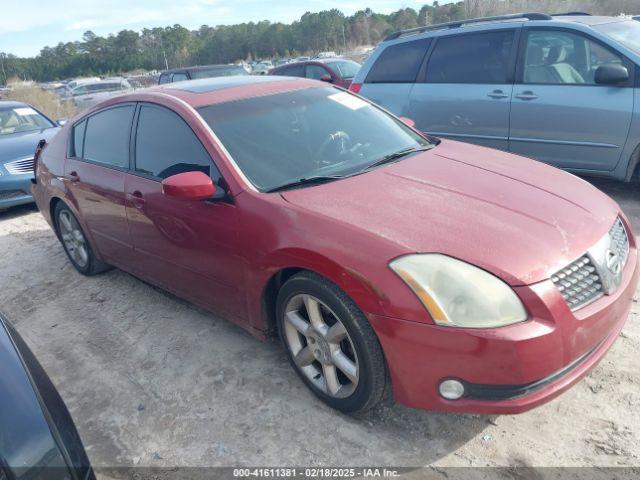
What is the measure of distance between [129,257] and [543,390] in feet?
9.59

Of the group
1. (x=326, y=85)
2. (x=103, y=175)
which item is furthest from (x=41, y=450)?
(x=326, y=85)

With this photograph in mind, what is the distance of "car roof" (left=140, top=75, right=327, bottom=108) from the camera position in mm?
3352

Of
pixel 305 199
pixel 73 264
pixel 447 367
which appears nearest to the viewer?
pixel 447 367

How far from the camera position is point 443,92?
5.82m

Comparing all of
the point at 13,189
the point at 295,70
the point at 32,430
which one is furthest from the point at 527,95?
the point at 295,70

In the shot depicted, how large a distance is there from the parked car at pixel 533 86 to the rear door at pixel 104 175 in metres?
3.39

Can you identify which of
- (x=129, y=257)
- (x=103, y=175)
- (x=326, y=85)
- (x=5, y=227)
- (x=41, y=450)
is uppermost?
(x=326, y=85)

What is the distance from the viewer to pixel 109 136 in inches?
155

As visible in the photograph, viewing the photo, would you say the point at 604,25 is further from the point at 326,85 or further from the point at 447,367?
the point at 447,367

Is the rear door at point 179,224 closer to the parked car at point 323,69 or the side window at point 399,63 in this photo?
the side window at point 399,63

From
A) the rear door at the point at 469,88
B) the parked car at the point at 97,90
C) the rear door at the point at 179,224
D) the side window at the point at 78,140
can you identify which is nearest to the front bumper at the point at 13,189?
the side window at the point at 78,140

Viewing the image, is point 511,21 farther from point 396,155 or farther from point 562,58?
point 396,155

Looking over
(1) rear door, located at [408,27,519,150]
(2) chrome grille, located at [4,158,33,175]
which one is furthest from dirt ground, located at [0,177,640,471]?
Result: (2) chrome grille, located at [4,158,33,175]

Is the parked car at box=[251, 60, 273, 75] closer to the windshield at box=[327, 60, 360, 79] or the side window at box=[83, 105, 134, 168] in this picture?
the windshield at box=[327, 60, 360, 79]
